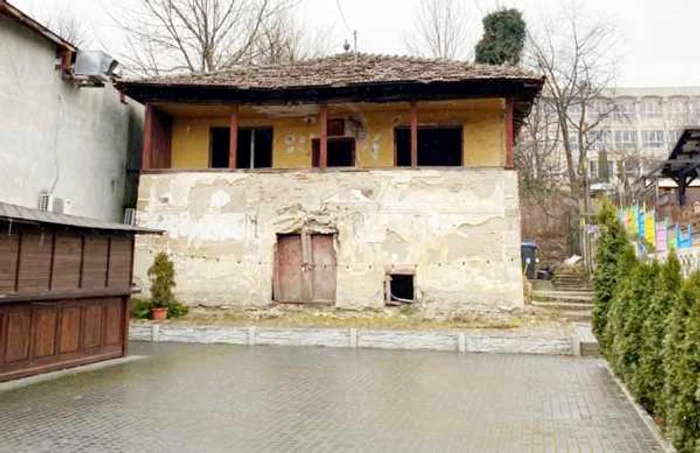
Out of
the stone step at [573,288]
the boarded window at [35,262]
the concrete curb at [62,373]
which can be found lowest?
the concrete curb at [62,373]

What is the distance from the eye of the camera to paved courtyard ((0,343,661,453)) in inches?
217

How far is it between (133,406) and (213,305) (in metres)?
7.85

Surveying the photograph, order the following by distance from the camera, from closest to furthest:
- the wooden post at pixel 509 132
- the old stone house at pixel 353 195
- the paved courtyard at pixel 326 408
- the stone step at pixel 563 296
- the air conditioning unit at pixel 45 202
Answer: the paved courtyard at pixel 326 408 < the air conditioning unit at pixel 45 202 < the old stone house at pixel 353 195 < the wooden post at pixel 509 132 < the stone step at pixel 563 296

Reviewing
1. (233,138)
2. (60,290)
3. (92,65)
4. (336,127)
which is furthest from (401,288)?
(92,65)

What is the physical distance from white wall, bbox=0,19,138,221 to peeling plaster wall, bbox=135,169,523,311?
52.2 inches

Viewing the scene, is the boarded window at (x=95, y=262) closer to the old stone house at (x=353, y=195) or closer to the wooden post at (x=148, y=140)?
the old stone house at (x=353, y=195)

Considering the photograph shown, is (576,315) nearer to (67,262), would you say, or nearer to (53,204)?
(67,262)

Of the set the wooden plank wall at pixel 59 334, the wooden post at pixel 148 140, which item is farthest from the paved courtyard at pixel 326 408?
the wooden post at pixel 148 140

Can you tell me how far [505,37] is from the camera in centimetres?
2367

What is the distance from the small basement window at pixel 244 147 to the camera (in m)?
17.0

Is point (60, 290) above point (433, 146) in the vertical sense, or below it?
below

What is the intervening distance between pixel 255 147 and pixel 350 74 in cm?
390

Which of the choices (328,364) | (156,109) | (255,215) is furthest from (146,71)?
(328,364)

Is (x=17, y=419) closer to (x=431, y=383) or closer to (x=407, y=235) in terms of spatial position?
(x=431, y=383)
